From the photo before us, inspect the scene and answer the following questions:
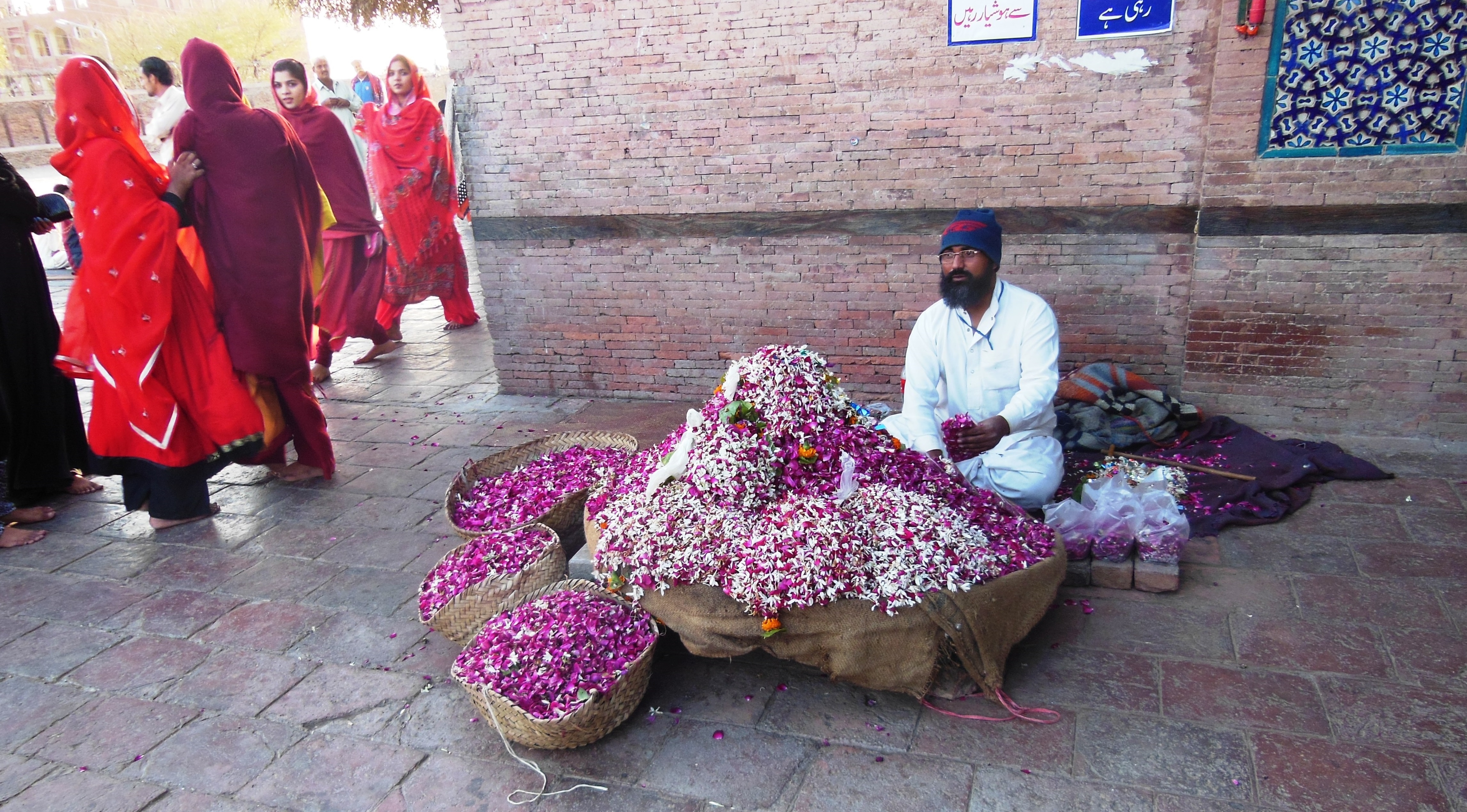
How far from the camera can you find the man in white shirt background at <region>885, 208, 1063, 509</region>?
4.18 metres

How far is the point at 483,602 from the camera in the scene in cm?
345

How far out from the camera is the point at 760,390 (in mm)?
3414

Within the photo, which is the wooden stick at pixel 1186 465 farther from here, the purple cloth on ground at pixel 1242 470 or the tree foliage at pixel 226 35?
the tree foliage at pixel 226 35

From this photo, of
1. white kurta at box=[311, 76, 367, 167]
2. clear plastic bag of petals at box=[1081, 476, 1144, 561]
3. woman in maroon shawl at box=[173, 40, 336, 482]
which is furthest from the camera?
white kurta at box=[311, 76, 367, 167]

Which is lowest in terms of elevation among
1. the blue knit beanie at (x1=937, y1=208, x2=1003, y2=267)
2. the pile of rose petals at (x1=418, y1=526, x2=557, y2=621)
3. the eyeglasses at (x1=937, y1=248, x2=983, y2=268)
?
the pile of rose petals at (x1=418, y1=526, x2=557, y2=621)

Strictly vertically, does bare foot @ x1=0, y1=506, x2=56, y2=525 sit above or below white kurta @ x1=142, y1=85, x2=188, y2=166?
below

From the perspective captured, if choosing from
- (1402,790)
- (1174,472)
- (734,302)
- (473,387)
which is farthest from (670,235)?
(1402,790)

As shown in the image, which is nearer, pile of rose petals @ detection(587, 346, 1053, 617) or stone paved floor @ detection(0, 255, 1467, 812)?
stone paved floor @ detection(0, 255, 1467, 812)

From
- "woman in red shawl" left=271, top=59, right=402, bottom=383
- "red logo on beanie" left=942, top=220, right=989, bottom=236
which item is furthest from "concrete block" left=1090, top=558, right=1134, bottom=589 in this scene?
"woman in red shawl" left=271, top=59, right=402, bottom=383

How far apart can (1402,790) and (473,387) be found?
20.8ft

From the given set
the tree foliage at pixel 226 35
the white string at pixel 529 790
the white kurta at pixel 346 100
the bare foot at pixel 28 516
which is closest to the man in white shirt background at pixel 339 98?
the white kurta at pixel 346 100

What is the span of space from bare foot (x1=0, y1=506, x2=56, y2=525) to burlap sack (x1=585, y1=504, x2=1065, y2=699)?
4.21 metres

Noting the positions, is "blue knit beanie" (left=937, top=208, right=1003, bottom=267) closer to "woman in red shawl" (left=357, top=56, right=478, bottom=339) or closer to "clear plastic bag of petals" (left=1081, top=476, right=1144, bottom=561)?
"clear plastic bag of petals" (left=1081, top=476, right=1144, bottom=561)

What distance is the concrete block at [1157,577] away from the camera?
3.69 m
